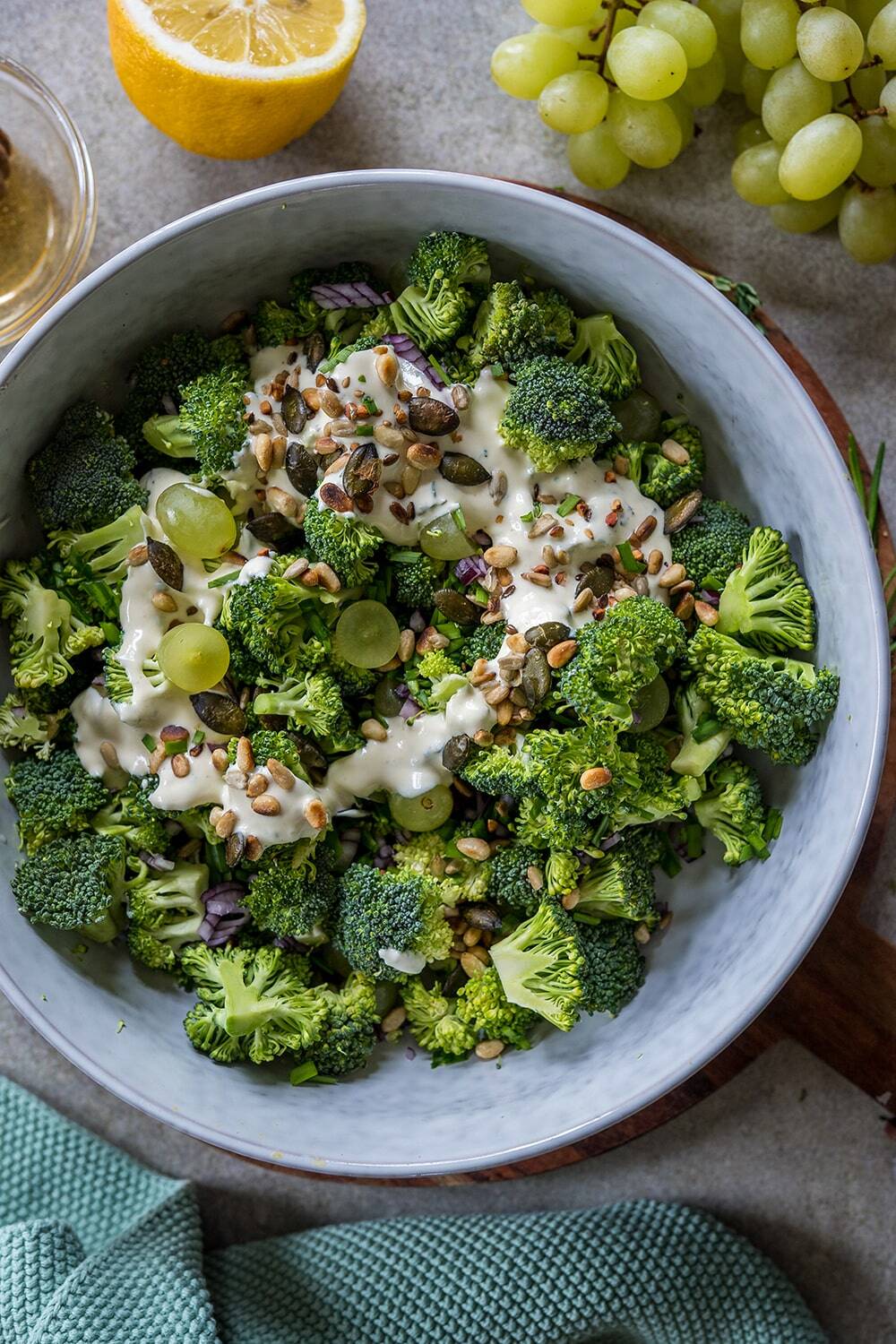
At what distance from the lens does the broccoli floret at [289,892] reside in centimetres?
185

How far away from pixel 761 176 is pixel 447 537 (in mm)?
865

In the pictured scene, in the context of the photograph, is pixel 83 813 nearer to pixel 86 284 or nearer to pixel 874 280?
pixel 86 284

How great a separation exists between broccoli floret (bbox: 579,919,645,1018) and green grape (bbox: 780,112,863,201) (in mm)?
1272

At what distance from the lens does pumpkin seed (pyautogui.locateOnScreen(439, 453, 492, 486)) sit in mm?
1830

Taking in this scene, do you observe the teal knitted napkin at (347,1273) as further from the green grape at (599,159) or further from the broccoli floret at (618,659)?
the green grape at (599,159)

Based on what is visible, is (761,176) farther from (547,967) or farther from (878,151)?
(547,967)

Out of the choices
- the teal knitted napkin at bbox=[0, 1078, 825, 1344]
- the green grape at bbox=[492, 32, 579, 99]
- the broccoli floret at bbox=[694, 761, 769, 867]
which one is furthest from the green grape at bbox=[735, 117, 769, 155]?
the teal knitted napkin at bbox=[0, 1078, 825, 1344]

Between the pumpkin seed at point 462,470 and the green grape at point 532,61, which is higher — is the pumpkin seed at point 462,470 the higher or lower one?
the lower one

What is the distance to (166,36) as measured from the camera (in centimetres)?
186

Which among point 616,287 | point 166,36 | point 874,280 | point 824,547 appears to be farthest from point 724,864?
point 166,36

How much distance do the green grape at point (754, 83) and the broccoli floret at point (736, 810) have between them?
1180mm

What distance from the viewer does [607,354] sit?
1.90m

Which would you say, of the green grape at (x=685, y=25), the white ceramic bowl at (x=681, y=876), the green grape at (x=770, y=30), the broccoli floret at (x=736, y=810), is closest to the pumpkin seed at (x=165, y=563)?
the white ceramic bowl at (x=681, y=876)

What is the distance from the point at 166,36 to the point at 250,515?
30.6 inches
